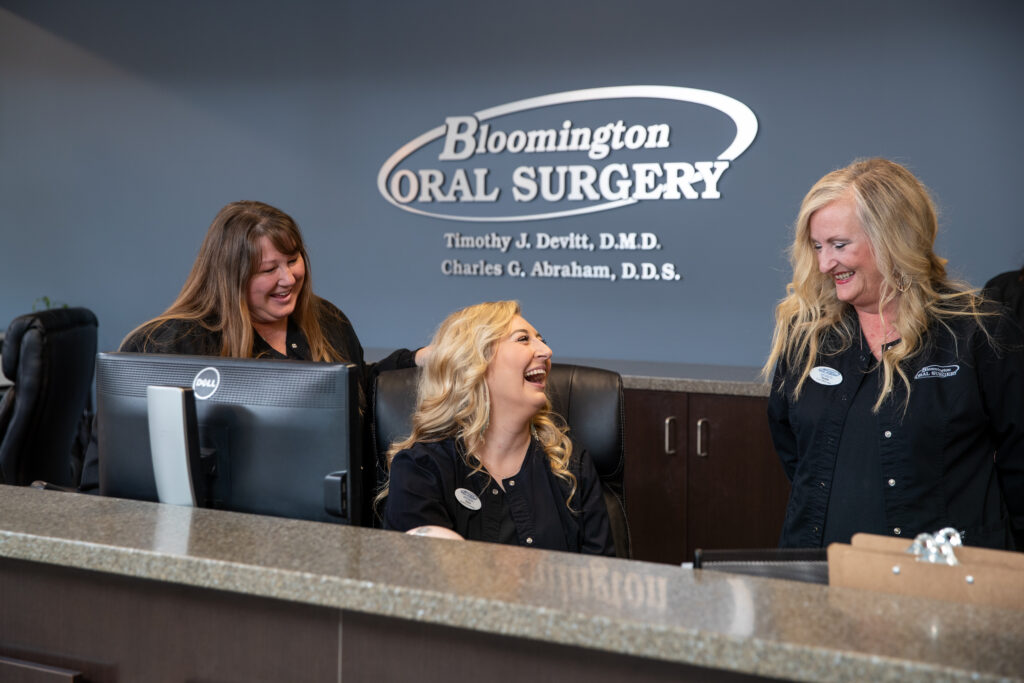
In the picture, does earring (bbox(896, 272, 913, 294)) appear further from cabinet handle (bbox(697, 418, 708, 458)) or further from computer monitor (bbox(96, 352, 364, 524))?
cabinet handle (bbox(697, 418, 708, 458))

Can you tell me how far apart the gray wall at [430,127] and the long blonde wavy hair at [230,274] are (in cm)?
204

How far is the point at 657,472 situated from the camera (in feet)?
12.7

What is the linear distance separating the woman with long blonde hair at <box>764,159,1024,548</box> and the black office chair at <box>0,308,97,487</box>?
2.56m

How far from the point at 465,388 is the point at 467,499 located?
0.26m

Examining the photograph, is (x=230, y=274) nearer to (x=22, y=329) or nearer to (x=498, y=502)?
(x=498, y=502)

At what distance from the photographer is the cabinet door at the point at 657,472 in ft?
12.5

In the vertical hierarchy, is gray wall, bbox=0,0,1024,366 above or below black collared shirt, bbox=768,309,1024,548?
above

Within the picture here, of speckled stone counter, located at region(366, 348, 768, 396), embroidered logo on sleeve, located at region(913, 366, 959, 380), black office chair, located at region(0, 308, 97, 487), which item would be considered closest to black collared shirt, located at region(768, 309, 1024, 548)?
embroidered logo on sleeve, located at region(913, 366, 959, 380)

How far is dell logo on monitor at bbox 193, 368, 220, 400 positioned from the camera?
1.86m

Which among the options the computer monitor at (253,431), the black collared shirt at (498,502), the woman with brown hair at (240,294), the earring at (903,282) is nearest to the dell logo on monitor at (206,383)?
the computer monitor at (253,431)

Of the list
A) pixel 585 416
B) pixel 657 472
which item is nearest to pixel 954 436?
pixel 585 416

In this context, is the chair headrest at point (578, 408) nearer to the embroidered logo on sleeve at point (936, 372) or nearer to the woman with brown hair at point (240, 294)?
the woman with brown hair at point (240, 294)

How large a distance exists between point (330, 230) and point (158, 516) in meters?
3.38

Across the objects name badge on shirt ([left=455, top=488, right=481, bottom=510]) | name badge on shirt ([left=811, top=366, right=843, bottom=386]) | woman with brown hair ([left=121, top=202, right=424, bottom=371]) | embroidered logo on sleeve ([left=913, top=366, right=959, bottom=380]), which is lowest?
name badge on shirt ([left=455, top=488, right=481, bottom=510])
